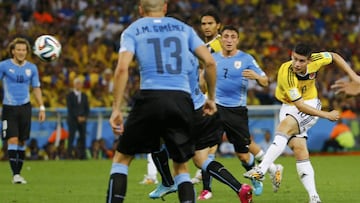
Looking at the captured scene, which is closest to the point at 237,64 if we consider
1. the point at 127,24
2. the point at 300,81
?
the point at 300,81

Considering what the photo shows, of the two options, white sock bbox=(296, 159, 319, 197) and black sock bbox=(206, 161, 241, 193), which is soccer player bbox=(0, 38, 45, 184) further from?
white sock bbox=(296, 159, 319, 197)

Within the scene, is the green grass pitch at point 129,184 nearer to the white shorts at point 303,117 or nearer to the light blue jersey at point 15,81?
the white shorts at point 303,117

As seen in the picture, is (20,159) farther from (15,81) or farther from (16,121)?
(15,81)

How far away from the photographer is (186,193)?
9.25 metres

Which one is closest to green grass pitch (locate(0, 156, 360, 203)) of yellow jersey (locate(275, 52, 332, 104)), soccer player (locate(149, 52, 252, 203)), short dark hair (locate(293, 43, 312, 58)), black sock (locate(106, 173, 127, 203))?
soccer player (locate(149, 52, 252, 203))

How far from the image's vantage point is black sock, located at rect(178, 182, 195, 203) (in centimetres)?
923

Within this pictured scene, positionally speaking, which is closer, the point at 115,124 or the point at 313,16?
the point at 115,124

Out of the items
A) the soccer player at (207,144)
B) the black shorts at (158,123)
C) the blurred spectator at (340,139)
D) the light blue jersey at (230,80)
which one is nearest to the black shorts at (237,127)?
the light blue jersey at (230,80)

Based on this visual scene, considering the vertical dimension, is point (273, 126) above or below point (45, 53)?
below

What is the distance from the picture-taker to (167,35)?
353 inches

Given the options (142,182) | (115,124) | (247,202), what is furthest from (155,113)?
(142,182)

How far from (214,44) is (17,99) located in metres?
4.77

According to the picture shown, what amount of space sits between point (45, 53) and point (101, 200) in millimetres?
5349

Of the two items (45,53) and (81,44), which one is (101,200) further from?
(81,44)
